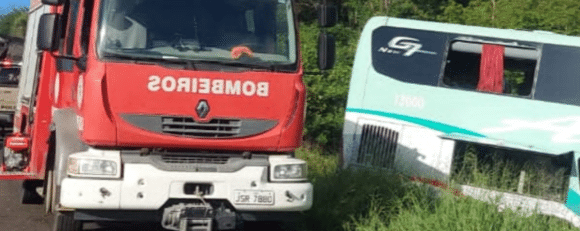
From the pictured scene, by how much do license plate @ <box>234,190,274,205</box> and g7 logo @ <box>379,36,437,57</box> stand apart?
4166mm

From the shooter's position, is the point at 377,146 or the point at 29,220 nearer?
the point at 29,220

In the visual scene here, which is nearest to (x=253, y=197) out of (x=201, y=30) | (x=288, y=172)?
(x=288, y=172)

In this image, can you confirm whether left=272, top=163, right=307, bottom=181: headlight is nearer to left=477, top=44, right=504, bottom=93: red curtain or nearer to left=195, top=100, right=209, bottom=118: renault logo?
left=195, top=100, right=209, bottom=118: renault logo

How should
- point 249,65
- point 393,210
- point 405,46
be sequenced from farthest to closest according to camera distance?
point 405,46
point 393,210
point 249,65

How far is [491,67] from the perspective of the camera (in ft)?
40.3

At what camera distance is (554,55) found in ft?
39.1

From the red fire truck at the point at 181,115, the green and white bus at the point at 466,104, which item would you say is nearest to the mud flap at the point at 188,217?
the red fire truck at the point at 181,115

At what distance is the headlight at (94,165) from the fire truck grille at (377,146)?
455cm

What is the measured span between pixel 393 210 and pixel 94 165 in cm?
319

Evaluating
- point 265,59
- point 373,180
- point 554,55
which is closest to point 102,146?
point 265,59

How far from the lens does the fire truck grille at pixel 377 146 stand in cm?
1237

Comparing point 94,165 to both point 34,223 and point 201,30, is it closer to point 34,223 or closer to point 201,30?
point 201,30

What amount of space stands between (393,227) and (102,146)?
2688 millimetres

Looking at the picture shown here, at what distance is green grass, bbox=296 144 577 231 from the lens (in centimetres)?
927
